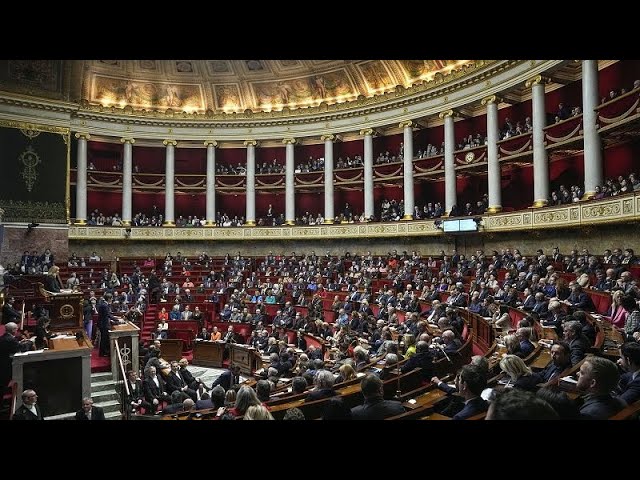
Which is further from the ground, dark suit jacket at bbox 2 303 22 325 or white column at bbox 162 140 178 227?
white column at bbox 162 140 178 227

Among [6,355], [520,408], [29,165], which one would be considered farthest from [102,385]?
[29,165]

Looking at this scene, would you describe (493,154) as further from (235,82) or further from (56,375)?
(56,375)

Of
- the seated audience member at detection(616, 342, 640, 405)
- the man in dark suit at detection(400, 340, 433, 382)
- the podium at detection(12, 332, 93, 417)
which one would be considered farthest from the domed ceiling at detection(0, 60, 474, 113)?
the seated audience member at detection(616, 342, 640, 405)

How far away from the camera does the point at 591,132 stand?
14.7 metres

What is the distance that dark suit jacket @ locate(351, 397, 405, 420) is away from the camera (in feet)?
13.3

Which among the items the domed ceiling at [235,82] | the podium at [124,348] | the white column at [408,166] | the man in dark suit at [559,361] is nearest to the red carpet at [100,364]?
the podium at [124,348]

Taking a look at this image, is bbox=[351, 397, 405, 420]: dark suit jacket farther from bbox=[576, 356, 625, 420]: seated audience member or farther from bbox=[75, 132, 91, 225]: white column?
bbox=[75, 132, 91, 225]: white column

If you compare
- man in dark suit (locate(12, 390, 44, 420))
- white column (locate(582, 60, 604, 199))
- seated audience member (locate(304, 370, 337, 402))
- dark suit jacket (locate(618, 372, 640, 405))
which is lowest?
man in dark suit (locate(12, 390, 44, 420))

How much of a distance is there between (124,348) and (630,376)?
10.7 meters

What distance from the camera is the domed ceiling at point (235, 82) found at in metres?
24.7

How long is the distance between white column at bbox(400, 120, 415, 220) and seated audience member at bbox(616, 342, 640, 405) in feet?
61.3

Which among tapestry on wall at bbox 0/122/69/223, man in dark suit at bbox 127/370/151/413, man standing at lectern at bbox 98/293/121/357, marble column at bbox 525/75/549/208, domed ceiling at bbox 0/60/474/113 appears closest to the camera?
man in dark suit at bbox 127/370/151/413

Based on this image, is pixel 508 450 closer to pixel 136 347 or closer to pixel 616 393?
pixel 616 393
